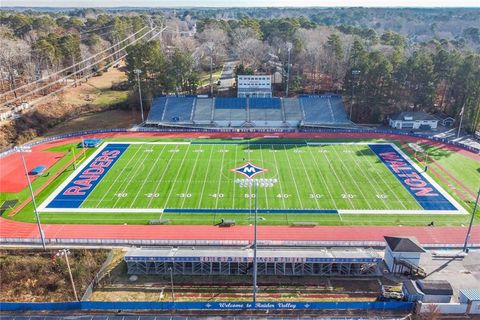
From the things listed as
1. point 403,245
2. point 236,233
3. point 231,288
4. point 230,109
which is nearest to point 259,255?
point 231,288

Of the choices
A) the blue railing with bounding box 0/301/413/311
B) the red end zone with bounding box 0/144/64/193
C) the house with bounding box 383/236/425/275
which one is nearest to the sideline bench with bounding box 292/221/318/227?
the house with bounding box 383/236/425/275

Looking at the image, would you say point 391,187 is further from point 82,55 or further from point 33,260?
point 82,55

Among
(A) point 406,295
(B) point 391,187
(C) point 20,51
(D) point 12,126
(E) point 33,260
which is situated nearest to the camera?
(A) point 406,295

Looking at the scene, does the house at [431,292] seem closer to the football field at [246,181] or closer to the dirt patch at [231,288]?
the dirt patch at [231,288]

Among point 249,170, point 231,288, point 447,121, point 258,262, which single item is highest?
point 447,121

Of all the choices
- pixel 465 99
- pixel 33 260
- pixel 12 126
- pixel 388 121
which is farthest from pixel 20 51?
pixel 465 99

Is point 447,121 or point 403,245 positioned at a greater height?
point 403,245

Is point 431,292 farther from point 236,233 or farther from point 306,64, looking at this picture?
point 306,64
